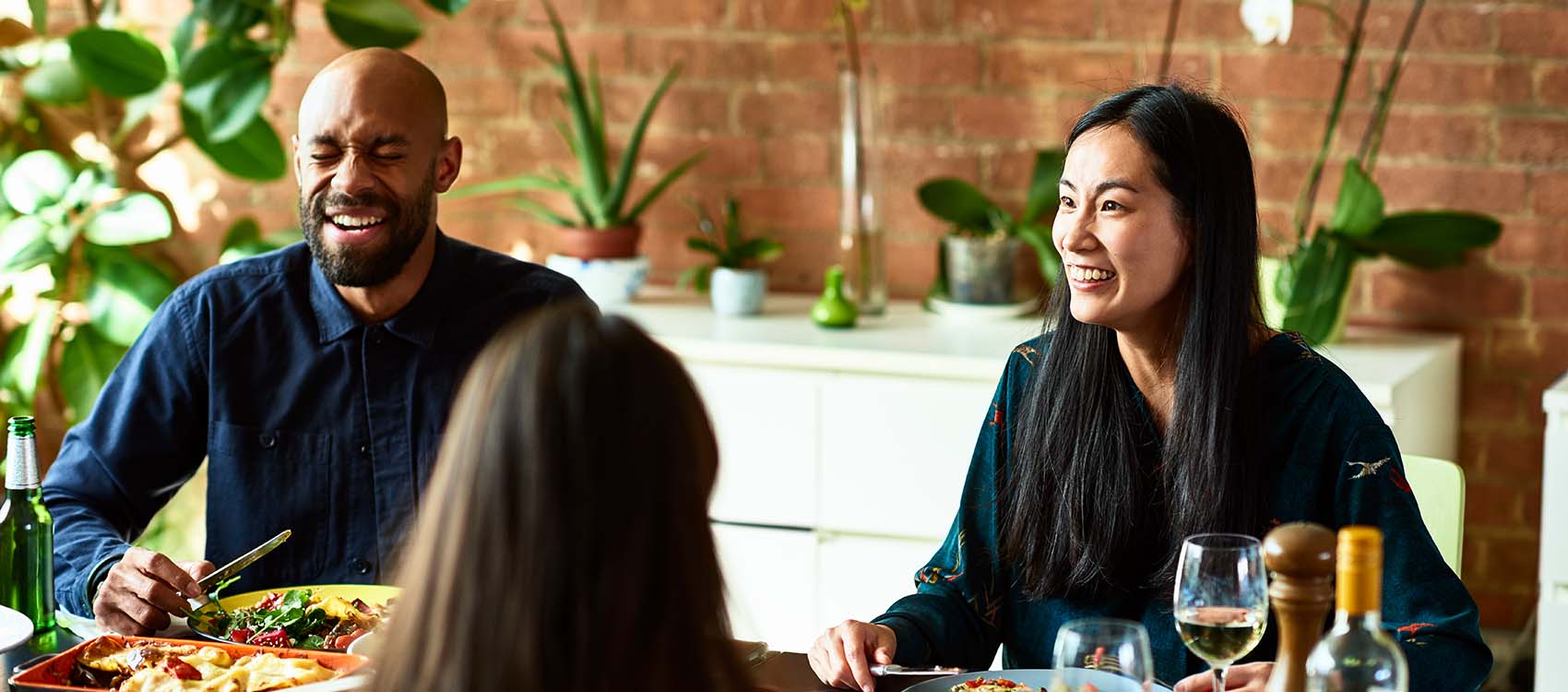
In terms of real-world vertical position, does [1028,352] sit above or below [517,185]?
below

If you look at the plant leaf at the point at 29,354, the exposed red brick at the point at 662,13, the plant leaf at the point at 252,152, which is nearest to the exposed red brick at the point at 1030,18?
the exposed red brick at the point at 662,13

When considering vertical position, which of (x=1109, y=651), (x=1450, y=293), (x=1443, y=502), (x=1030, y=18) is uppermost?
(x=1030, y=18)

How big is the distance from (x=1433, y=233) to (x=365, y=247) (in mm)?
1820

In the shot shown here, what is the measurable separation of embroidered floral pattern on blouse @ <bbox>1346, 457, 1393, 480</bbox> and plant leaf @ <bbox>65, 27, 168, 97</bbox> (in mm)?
2417

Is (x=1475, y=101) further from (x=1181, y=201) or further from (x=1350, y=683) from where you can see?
(x=1350, y=683)

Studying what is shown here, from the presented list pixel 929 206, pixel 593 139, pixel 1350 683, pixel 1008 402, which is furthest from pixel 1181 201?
pixel 593 139

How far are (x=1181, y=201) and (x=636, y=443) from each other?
0.96m

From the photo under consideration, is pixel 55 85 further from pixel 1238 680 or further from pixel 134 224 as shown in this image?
pixel 1238 680

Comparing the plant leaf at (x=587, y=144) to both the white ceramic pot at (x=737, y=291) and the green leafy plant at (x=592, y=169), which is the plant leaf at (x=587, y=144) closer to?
the green leafy plant at (x=592, y=169)

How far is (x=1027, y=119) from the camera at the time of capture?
3.28 m

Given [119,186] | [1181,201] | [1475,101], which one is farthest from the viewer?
[119,186]

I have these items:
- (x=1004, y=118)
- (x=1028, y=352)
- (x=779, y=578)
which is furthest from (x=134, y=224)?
(x=1028, y=352)

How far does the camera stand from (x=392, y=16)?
3.24 m

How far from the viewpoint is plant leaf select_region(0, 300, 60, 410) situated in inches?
133
